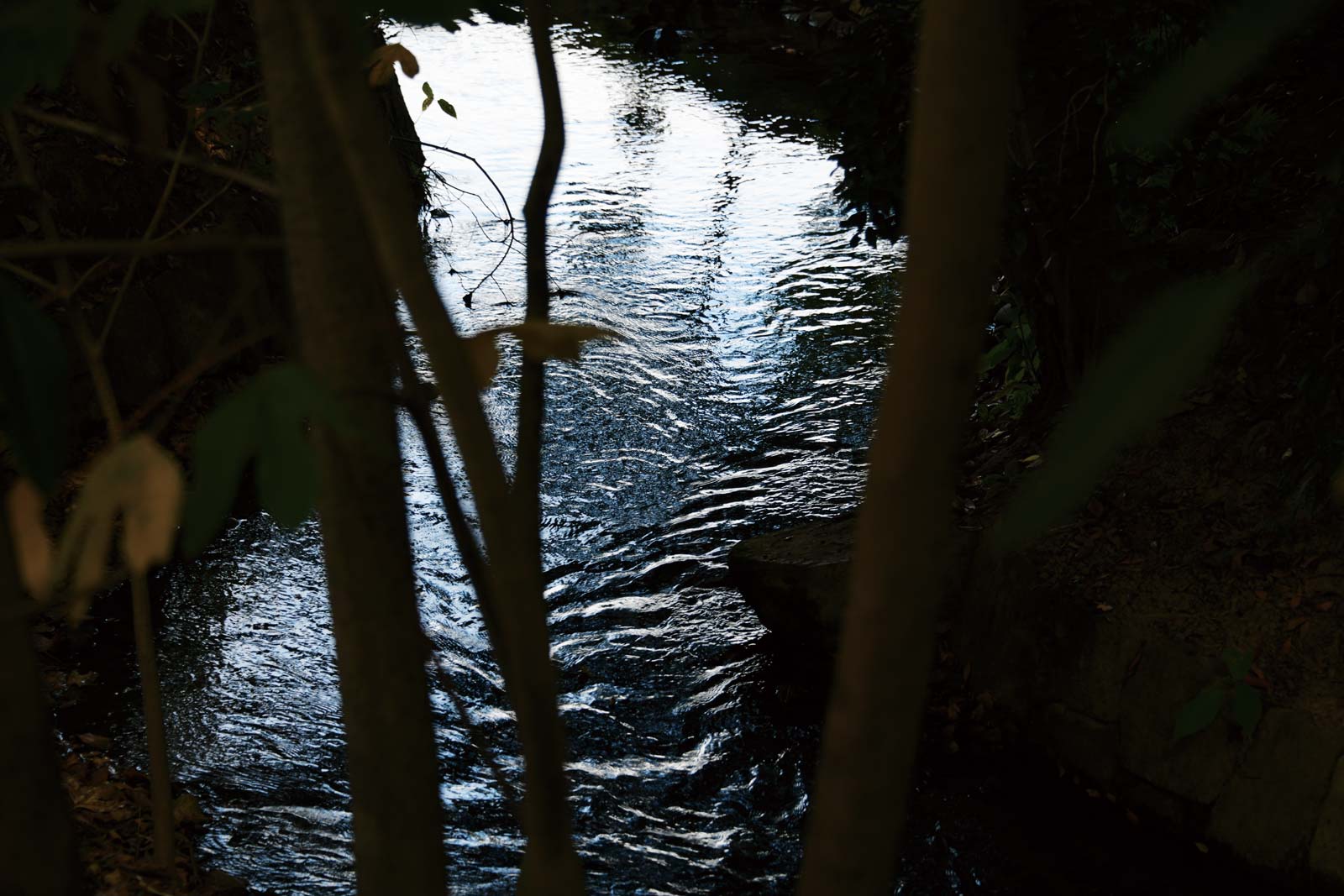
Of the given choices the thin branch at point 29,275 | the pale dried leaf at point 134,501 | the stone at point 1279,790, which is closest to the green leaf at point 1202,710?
the stone at point 1279,790

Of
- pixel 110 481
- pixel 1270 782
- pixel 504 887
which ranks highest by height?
pixel 110 481

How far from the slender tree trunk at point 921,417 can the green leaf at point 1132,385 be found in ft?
0.57

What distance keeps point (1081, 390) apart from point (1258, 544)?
3.95 metres

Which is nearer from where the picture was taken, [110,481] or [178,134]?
[110,481]

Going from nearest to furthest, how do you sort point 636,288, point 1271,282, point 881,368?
point 1271,282 < point 881,368 < point 636,288

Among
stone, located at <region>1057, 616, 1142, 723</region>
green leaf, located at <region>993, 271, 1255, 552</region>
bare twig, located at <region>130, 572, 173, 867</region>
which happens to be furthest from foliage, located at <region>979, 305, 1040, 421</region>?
green leaf, located at <region>993, 271, 1255, 552</region>

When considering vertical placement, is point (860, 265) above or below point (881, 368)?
above

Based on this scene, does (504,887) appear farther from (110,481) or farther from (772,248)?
(772,248)

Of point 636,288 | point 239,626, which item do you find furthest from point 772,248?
point 239,626

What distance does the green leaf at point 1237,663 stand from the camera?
11.8 feet

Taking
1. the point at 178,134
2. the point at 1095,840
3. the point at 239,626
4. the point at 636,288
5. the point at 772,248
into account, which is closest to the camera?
the point at 1095,840

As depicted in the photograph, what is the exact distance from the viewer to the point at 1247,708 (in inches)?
139

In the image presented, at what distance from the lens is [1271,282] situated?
347cm

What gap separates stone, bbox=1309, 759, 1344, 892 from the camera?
336 cm
